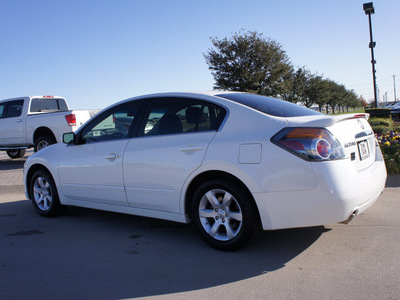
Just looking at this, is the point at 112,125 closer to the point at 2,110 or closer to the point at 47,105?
the point at 47,105

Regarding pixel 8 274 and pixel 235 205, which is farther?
pixel 235 205

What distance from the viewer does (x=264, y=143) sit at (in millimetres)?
3451

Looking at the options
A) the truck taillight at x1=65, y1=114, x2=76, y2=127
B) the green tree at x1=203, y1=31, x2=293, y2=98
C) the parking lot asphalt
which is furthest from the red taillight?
A: the green tree at x1=203, y1=31, x2=293, y2=98

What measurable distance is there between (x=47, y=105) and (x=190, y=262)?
10.7m

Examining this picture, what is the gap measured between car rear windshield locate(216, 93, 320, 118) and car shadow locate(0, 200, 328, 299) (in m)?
1.34

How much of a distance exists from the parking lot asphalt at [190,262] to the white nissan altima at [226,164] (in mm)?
345

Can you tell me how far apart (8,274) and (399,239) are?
3.83 metres

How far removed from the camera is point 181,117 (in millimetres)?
4164

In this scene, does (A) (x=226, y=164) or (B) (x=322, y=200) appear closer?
(B) (x=322, y=200)

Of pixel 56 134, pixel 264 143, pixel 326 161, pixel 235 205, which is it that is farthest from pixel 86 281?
pixel 56 134

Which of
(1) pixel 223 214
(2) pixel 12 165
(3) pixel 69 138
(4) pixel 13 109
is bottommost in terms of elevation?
(1) pixel 223 214

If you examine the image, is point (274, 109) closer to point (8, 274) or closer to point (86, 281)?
point (86, 281)

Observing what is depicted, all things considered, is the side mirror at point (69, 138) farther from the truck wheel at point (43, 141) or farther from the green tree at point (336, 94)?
the green tree at point (336, 94)

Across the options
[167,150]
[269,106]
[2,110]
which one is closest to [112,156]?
[167,150]
